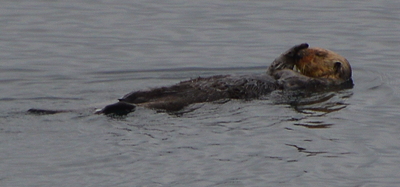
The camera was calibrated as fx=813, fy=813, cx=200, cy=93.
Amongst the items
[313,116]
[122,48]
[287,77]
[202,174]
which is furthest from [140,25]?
[202,174]

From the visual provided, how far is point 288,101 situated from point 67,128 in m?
2.41

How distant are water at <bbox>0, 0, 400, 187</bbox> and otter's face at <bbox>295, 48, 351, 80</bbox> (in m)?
0.29

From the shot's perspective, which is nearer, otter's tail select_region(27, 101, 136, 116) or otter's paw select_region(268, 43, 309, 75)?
otter's tail select_region(27, 101, 136, 116)

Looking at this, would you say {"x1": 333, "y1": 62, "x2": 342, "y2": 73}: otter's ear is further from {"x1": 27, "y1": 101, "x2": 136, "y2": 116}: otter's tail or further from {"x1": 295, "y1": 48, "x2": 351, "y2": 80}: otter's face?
{"x1": 27, "y1": 101, "x2": 136, "y2": 116}: otter's tail

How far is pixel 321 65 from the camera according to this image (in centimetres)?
900

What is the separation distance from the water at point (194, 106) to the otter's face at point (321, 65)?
0.29m

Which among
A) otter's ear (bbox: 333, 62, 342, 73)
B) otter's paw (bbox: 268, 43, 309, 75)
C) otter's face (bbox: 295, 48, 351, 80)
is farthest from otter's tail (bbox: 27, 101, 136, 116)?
otter's ear (bbox: 333, 62, 342, 73)

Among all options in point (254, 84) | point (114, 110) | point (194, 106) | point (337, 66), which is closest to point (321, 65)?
point (337, 66)

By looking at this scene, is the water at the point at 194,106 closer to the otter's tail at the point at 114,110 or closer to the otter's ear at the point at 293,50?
the otter's tail at the point at 114,110

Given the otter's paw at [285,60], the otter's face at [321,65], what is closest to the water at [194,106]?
the otter's face at [321,65]

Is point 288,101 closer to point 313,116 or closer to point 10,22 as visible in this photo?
point 313,116

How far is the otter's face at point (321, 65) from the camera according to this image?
9.00 meters

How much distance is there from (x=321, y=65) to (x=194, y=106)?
199cm

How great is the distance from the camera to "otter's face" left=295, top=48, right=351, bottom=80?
9.00 metres
